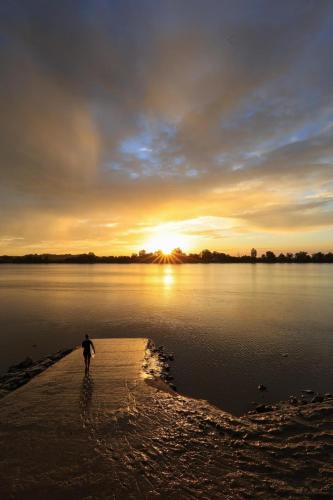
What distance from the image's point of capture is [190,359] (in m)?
24.8

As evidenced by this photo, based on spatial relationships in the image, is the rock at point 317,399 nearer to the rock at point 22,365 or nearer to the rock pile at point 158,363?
the rock pile at point 158,363

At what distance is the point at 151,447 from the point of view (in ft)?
38.3

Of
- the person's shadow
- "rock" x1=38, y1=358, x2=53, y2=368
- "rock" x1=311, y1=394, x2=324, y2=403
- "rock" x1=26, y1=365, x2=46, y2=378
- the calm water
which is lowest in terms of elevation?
the calm water

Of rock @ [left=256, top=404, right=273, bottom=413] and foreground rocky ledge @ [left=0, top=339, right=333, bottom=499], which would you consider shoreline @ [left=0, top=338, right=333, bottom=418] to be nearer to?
rock @ [left=256, top=404, right=273, bottom=413]

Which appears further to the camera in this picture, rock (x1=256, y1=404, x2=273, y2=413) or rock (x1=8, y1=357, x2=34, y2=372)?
rock (x1=8, y1=357, x2=34, y2=372)

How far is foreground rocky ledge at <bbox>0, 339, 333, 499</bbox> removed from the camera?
9.55 m

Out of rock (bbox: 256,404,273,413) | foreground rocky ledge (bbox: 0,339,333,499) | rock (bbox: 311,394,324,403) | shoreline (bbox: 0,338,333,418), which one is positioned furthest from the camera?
rock (bbox: 311,394,324,403)

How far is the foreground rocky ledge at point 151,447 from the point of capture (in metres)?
9.55

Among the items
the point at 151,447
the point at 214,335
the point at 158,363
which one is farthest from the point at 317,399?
the point at 214,335

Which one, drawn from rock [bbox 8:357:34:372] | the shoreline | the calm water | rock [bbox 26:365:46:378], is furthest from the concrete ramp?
the calm water

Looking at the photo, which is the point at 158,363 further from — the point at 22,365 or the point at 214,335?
the point at 214,335

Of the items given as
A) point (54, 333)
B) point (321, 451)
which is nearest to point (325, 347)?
point (321, 451)

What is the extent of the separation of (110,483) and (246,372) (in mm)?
14434

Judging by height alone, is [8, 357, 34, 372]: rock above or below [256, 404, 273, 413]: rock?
below
